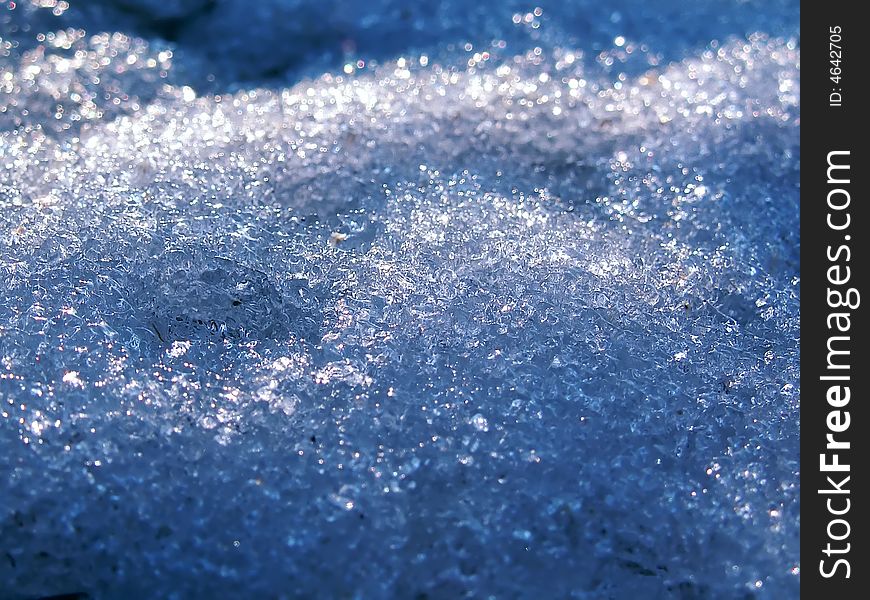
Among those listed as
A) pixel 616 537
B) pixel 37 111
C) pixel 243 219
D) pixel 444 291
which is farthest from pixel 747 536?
pixel 37 111

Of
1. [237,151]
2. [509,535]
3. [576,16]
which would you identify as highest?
[576,16]

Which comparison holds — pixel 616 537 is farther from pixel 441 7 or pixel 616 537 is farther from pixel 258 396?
pixel 441 7
